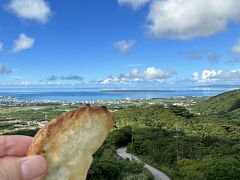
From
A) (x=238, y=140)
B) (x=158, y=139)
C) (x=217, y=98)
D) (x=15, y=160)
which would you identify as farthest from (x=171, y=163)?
(x=217, y=98)

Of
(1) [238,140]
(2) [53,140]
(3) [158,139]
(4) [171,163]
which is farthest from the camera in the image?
(1) [238,140]

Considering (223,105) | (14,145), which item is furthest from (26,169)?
(223,105)

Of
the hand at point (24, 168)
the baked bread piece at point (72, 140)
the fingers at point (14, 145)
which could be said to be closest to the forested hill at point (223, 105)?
the fingers at point (14, 145)

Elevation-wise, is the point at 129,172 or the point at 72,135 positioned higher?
the point at 72,135

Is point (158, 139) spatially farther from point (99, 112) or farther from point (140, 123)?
point (99, 112)

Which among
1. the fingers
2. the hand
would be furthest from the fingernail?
the fingers

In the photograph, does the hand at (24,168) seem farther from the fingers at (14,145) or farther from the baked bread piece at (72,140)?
the fingers at (14,145)

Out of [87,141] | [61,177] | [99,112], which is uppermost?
[99,112]

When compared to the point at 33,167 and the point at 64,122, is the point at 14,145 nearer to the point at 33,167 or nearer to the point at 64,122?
the point at 33,167
